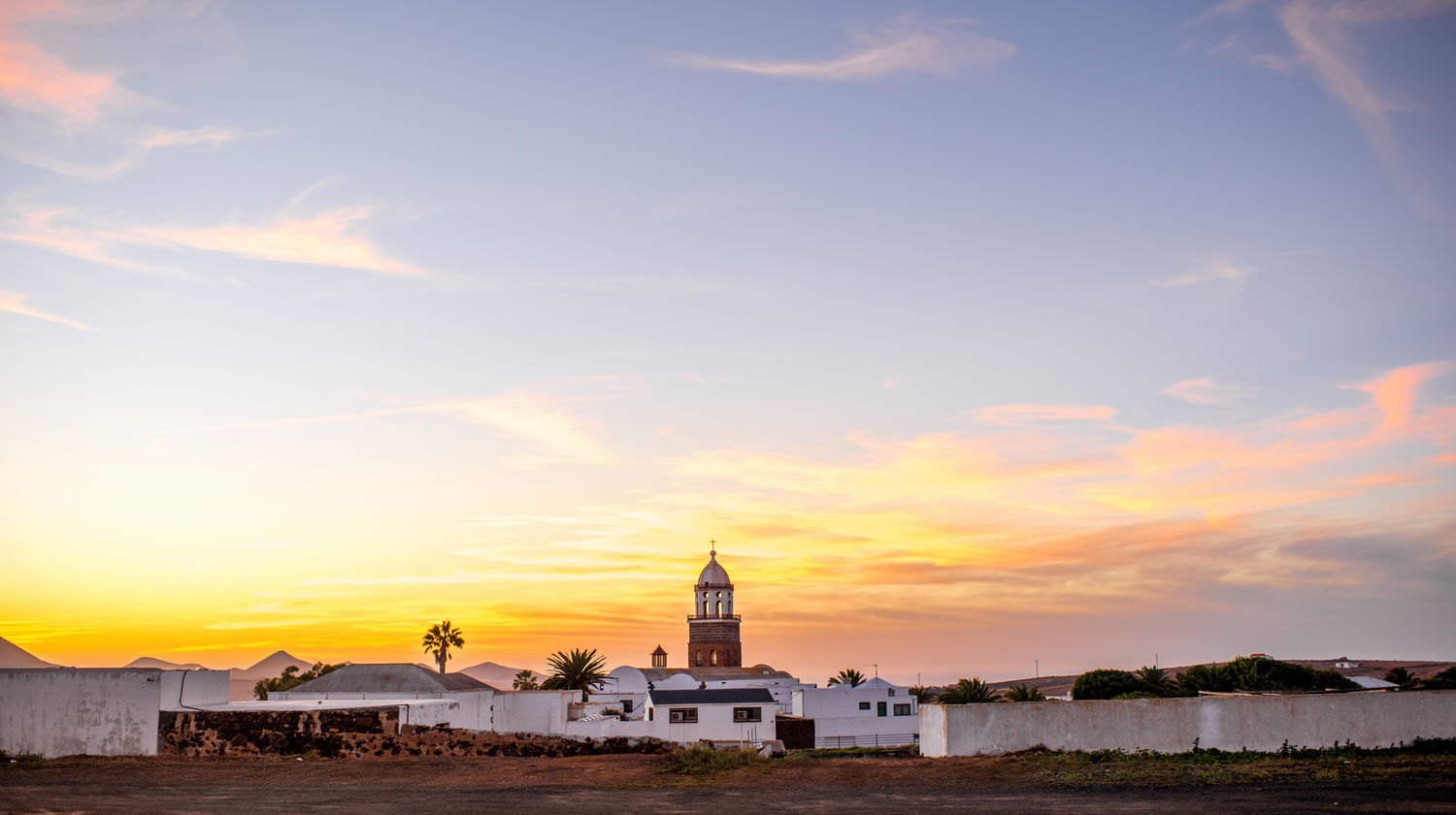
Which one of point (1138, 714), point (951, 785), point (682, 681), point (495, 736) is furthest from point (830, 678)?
point (951, 785)

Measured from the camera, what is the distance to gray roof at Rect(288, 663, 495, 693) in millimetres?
65562

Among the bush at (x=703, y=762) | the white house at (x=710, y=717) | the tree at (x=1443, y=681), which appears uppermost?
the tree at (x=1443, y=681)

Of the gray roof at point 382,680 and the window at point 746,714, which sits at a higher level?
the gray roof at point 382,680

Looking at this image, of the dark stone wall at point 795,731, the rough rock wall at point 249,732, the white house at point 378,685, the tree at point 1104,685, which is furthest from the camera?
the dark stone wall at point 795,731

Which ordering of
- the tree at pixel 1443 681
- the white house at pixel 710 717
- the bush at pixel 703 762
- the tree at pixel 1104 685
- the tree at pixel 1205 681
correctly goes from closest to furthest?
the bush at pixel 703 762
the tree at pixel 1443 681
the tree at pixel 1205 681
the tree at pixel 1104 685
the white house at pixel 710 717

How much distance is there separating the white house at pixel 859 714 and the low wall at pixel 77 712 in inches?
1640

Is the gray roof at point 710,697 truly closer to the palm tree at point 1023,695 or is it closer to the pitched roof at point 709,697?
the pitched roof at point 709,697

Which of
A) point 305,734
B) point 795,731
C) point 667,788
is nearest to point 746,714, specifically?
point 795,731

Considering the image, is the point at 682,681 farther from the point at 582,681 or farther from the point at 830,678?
the point at 830,678

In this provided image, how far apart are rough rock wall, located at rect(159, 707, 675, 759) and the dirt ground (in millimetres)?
1276

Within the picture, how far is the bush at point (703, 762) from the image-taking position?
3011cm

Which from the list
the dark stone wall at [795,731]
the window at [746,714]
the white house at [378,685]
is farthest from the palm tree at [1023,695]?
the white house at [378,685]

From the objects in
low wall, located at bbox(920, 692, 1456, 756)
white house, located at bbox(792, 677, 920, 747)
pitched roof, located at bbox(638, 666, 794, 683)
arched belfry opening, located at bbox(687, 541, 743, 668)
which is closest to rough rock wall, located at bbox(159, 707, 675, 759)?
low wall, located at bbox(920, 692, 1456, 756)

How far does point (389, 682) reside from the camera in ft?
219
